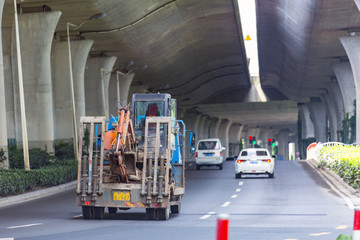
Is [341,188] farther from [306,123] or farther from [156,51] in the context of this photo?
[306,123]

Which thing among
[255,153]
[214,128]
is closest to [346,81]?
[255,153]

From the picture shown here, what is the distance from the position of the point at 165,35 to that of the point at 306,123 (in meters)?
54.5

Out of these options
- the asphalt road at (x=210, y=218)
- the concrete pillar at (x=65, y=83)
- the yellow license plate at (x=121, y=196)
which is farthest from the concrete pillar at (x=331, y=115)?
the yellow license plate at (x=121, y=196)

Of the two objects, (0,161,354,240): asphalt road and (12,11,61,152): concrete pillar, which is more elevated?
(12,11,61,152): concrete pillar

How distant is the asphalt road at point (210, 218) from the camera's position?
1329 cm

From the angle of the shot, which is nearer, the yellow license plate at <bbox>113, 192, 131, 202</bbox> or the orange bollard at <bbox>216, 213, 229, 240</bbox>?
the orange bollard at <bbox>216, 213, 229, 240</bbox>

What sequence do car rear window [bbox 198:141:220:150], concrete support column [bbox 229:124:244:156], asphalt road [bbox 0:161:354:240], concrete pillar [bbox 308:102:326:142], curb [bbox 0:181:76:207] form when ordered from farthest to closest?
1. concrete support column [bbox 229:124:244:156]
2. concrete pillar [bbox 308:102:326:142]
3. car rear window [bbox 198:141:220:150]
4. curb [bbox 0:181:76:207]
5. asphalt road [bbox 0:161:354:240]

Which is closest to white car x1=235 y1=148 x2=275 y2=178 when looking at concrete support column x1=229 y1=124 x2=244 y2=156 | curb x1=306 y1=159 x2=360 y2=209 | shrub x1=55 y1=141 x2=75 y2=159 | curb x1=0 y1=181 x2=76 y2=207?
curb x1=306 y1=159 x2=360 y2=209

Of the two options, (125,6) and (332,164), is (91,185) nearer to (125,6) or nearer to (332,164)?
(332,164)

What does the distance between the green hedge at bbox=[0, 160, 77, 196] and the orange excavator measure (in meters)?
8.57

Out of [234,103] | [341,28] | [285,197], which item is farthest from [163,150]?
[234,103]

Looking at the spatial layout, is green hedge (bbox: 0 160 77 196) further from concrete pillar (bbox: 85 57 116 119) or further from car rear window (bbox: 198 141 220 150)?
concrete pillar (bbox: 85 57 116 119)

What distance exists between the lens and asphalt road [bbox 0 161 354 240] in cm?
1329

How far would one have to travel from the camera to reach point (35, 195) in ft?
85.8
